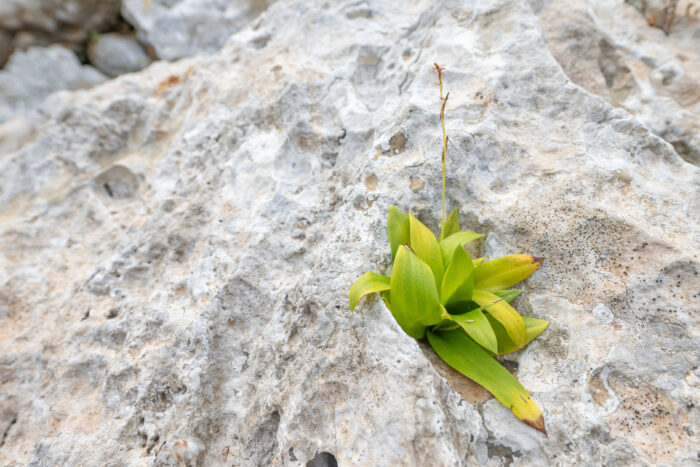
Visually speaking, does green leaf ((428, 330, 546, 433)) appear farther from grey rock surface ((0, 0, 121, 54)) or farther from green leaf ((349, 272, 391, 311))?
grey rock surface ((0, 0, 121, 54))

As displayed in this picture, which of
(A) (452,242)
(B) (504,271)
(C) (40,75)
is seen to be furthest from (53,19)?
(B) (504,271)

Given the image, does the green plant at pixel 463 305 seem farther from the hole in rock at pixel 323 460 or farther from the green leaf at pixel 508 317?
the hole in rock at pixel 323 460

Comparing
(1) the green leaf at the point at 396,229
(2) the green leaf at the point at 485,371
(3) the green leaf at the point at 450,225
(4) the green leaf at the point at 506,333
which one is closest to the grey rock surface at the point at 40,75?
(1) the green leaf at the point at 396,229

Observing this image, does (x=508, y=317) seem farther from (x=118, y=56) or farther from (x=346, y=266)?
(x=118, y=56)

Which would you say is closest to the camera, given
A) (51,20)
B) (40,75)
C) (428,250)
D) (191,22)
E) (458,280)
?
(458,280)

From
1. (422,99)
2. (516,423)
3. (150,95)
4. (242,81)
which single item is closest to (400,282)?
(516,423)

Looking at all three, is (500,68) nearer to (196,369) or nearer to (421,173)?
(421,173)
